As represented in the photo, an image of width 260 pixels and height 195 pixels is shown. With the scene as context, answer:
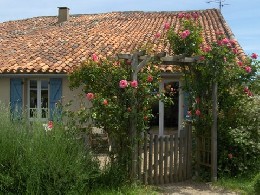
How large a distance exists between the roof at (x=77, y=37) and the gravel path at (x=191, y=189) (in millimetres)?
4536

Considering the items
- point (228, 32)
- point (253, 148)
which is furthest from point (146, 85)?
point (228, 32)

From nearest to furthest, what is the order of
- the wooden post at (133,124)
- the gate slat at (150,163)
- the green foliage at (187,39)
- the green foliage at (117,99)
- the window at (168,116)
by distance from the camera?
the green foliage at (117,99)
the wooden post at (133,124)
the gate slat at (150,163)
the green foliage at (187,39)
the window at (168,116)

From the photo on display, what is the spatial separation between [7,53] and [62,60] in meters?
2.91

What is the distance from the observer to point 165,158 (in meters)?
7.12

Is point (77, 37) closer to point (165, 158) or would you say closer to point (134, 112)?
point (165, 158)

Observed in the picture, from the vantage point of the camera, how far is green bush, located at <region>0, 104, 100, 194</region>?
5.51 meters

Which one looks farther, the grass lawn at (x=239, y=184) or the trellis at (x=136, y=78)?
the grass lawn at (x=239, y=184)

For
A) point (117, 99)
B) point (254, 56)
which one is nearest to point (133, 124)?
point (117, 99)

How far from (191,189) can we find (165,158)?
72cm

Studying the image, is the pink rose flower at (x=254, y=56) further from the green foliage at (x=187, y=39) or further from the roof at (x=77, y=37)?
the roof at (x=77, y=37)

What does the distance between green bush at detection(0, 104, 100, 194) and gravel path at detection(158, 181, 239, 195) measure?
1.63 m

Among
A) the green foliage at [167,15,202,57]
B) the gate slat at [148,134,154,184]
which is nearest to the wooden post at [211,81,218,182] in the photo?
the green foliage at [167,15,202,57]

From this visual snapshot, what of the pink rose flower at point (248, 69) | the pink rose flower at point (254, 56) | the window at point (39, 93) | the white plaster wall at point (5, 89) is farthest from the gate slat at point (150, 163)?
the white plaster wall at point (5, 89)

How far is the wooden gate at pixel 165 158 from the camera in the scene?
6.82 meters
